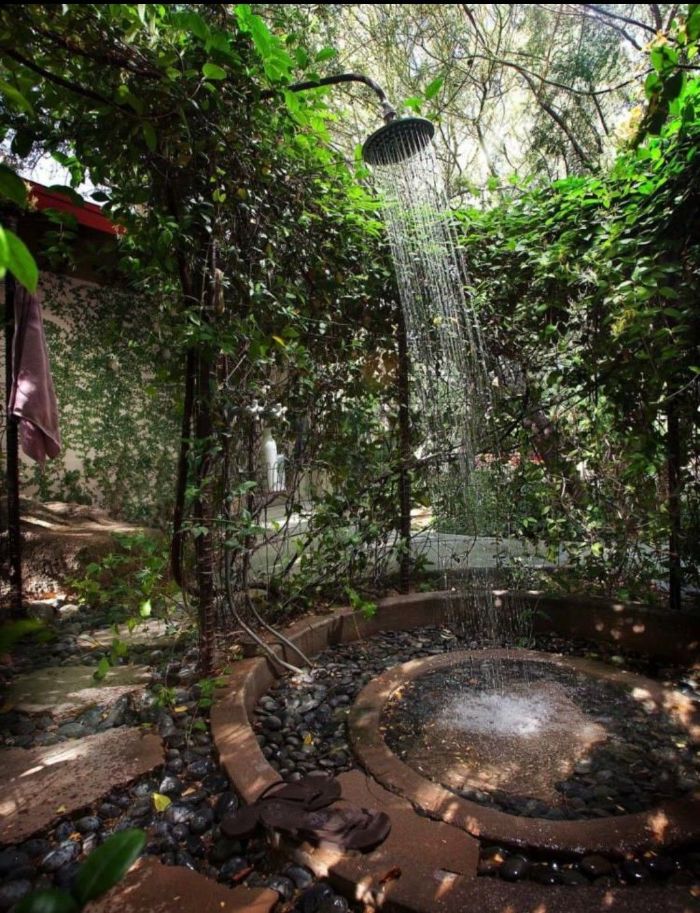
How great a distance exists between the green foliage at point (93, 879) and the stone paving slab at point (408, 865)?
843mm

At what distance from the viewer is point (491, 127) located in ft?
24.8

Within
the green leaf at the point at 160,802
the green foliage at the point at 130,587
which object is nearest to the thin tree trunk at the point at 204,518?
the green foliage at the point at 130,587

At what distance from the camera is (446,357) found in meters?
3.47

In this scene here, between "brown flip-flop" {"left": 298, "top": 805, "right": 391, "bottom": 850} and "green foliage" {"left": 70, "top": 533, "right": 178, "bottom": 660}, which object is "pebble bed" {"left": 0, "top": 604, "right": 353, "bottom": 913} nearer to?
"brown flip-flop" {"left": 298, "top": 805, "right": 391, "bottom": 850}

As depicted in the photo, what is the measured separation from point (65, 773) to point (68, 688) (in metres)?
0.79

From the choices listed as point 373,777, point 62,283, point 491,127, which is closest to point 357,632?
point 373,777

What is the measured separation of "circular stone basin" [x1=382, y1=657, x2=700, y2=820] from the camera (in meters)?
1.62

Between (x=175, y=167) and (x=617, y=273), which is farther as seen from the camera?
(x=617, y=273)

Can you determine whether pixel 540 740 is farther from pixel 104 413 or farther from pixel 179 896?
pixel 104 413

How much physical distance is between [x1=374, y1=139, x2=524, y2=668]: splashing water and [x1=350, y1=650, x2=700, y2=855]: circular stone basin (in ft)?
1.88

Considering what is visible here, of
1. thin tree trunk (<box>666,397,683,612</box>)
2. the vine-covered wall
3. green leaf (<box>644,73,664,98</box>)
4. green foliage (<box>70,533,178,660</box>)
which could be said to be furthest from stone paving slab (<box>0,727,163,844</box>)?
the vine-covered wall

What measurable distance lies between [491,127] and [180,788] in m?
8.66

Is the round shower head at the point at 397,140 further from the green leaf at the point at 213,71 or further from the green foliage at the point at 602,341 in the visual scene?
the green foliage at the point at 602,341

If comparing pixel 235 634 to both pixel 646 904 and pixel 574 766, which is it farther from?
pixel 646 904
